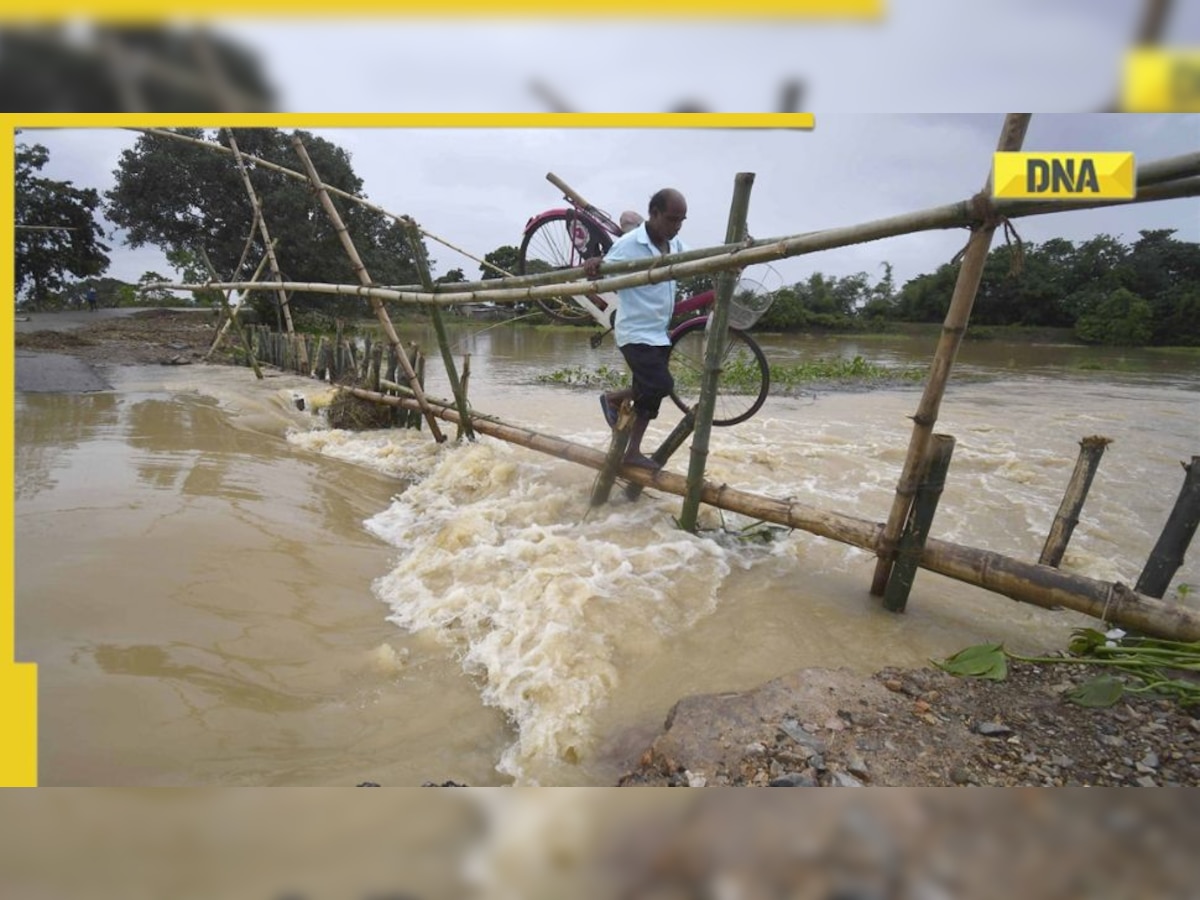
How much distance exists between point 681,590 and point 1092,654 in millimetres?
1691

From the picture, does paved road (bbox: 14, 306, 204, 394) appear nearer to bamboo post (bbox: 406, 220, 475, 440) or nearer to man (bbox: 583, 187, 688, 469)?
bamboo post (bbox: 406, 220, 475, 440)

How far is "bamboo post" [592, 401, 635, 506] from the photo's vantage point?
404cm

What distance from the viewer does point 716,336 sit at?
344 centimetres

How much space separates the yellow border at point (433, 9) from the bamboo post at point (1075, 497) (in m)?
3.00

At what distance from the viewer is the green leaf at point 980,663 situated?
233 centimetres

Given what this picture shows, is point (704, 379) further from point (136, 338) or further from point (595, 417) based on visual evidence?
point (136, 338)

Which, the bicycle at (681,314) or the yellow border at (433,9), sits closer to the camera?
the yellow border at (433,9)

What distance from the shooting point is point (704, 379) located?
3518mm

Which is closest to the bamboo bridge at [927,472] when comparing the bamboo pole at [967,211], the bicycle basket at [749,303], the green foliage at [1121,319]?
the bamboo pole at [967,211]

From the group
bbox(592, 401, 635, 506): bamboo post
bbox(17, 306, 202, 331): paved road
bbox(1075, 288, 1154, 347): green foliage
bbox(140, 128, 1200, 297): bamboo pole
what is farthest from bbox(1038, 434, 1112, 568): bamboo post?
bbox(17, 306, 202, 331): paved road

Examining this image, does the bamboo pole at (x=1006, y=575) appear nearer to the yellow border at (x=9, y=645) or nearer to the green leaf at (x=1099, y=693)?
the green leaf at (x=1099, y=693)

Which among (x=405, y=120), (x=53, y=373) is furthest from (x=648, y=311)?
(x=53, y=373)

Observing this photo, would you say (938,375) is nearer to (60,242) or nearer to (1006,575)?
(1006,575)

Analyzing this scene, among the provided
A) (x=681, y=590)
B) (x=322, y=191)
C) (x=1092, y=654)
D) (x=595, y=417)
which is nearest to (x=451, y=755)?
(x=681, y=590)
